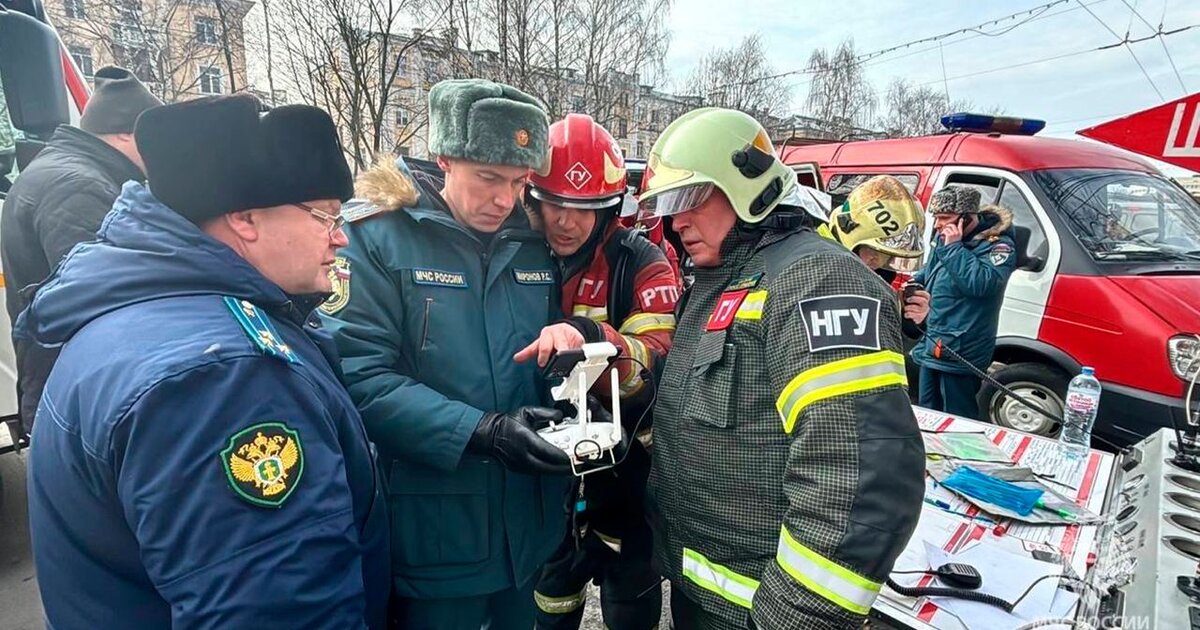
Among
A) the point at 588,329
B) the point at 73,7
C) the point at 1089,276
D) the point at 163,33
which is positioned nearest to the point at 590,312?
the point at 588,329

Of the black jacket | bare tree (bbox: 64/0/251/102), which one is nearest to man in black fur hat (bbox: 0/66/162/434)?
the black jacket

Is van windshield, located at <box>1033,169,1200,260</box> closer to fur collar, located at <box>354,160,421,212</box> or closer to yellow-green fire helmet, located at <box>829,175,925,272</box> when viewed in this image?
yellow-green fire helmet, located at <box>829,175,925,272</box>

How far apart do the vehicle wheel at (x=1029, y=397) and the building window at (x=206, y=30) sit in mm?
17650

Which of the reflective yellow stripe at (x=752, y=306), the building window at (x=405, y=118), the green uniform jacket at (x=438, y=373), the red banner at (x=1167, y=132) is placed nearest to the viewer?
the reflective yellow stripe at (x=752, y=306)

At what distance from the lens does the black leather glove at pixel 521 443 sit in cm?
146

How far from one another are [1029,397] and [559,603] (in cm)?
434

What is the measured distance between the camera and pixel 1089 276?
4336 mm

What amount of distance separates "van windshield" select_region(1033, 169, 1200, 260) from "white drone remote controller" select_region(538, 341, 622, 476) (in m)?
4.66

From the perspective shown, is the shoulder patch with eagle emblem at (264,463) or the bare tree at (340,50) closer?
the shoulder patch with eagle emblem at (264,463)

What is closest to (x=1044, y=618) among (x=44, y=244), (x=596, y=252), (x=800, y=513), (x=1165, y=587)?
(x=1165, y=587)

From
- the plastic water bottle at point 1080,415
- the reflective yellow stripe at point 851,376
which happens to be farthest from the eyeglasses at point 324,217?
the plastic water bottle at point 1080,415

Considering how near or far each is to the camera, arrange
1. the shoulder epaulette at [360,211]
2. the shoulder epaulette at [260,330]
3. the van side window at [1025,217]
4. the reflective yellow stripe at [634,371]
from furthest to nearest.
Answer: the van side window at [1025,217] → the reflective yellow stripe at [634,371] → the shoulder epaulette at [360,211] → the shoulder epaulette at [260,330]

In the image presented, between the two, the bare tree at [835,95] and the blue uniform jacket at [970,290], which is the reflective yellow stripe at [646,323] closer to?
the blue uniform jacket at [970,290]

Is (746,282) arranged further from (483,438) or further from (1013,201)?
(1013,201)
